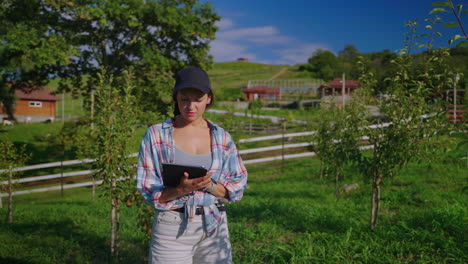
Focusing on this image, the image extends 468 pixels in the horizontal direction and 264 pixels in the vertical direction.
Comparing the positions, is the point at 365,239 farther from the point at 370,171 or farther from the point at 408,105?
the point at 408,105

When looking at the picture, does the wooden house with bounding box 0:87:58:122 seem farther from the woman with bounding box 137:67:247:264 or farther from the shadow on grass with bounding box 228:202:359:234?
the woman with bounding box 137:67:247:264

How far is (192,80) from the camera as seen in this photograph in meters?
2.11

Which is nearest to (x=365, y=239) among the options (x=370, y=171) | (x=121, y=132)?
(x=370, y=171)

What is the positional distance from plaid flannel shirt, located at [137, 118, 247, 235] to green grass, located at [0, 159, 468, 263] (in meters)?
2.32

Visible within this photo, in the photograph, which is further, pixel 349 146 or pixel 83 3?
pixel 83 3

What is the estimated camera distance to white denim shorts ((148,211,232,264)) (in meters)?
2.12

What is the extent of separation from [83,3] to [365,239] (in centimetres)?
1068

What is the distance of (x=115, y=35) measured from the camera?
12.8 meters

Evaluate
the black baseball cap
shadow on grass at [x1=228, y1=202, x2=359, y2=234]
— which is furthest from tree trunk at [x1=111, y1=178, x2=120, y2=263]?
the black baseball cap

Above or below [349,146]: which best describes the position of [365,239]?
below

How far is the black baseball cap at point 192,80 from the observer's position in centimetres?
210

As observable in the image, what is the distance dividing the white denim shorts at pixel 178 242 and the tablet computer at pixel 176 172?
233mm

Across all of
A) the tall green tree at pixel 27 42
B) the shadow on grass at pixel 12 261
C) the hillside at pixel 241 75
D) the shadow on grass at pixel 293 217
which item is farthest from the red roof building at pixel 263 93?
the shadow on grass at pixel 12 261

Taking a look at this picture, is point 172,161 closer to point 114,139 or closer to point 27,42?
point 114,139
